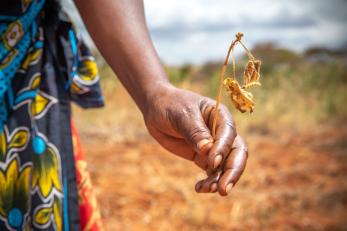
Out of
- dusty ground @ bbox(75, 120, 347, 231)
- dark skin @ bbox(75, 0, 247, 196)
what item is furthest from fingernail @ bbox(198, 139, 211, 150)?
dusty ground @ bbox(75, 120, 347, 231)

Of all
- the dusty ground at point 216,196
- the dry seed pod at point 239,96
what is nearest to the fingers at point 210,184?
the dry seed pod at point 239,96

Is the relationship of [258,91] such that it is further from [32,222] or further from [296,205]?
[32,222]

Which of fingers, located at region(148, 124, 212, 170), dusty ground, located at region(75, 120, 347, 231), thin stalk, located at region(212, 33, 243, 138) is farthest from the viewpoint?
dusty ground, located at region(75, 120, 347, 231)

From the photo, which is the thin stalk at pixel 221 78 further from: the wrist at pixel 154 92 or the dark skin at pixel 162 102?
the wrist at pixel 154 92

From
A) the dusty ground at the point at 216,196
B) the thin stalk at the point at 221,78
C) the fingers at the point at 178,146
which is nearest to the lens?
the thin stalk at the point at 221,78

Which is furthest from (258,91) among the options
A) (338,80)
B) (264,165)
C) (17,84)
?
(17,84)

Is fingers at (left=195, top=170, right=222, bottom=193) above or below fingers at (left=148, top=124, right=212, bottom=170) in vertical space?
below

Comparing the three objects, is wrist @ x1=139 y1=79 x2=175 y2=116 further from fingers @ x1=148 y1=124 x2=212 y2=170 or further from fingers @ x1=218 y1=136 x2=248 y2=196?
fingers @ x1=218 y1=136 x2=248 y2=196
